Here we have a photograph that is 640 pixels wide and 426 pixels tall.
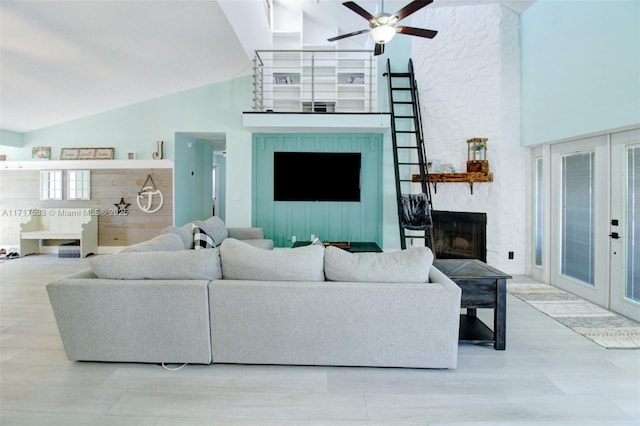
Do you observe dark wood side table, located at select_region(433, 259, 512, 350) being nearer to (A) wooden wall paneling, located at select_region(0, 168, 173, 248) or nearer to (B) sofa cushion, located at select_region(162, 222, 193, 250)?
(B) sofa cushion, located at select_region(162, 222, 193, 250)

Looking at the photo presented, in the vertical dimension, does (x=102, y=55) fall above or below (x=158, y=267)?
above

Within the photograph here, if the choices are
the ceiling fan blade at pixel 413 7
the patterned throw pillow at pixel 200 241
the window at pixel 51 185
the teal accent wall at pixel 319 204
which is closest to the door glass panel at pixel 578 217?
the ceiling fan blade at pixel 413 7

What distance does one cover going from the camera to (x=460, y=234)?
5.36m

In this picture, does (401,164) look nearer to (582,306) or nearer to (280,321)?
(582,306)

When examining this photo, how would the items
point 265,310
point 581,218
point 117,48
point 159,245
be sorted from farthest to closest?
point 117,48 → point 581,218 → point 159,245 → point 265,310

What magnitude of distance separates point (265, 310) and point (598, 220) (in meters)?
3.88

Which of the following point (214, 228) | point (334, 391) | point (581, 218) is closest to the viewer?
point (334, 391)

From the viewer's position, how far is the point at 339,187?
643 cm

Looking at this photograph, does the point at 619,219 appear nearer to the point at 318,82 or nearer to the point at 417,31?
the point at 417,31

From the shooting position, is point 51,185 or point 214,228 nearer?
point 214,228

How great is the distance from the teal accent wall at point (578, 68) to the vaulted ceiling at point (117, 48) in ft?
2.66

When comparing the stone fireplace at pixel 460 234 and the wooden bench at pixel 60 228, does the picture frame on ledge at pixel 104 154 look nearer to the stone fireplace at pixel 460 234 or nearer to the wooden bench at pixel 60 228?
the wooden bench at pixel 60 228

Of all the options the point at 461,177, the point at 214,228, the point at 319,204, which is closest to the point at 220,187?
the point at 319,204

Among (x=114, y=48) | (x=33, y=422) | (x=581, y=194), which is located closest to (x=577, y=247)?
(x=581, y=194)
